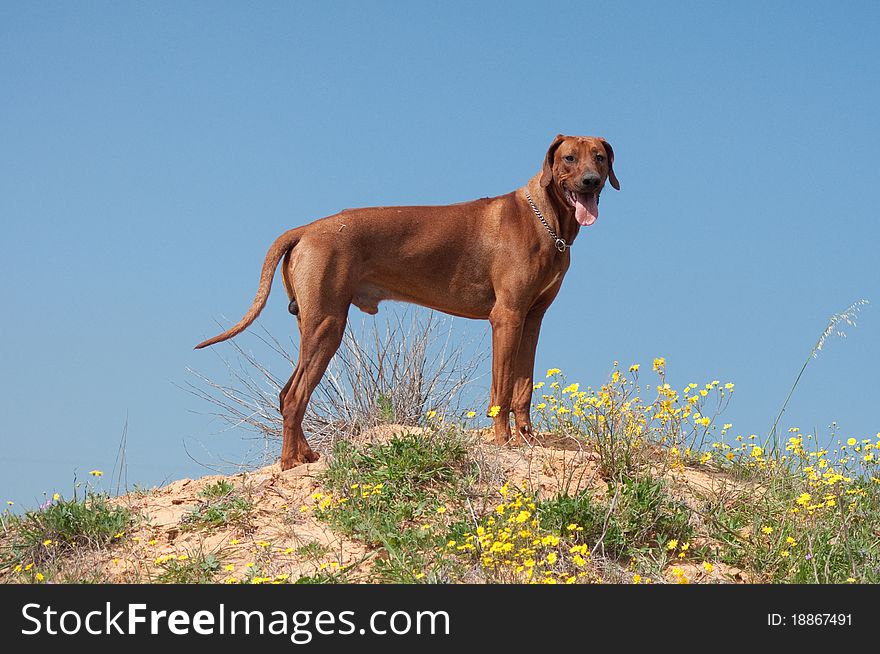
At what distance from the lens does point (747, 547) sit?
6793 mm

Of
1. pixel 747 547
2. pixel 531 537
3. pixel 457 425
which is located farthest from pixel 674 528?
pixel 457 425

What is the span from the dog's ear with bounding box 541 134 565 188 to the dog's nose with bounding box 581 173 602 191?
0.40m

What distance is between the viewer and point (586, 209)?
8.20 m

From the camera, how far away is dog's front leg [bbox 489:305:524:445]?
8.24m

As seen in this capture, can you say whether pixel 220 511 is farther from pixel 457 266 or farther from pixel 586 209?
pixel 586 209

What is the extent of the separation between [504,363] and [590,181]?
1.64 m

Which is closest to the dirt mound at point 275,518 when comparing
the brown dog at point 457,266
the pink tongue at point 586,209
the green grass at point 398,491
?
the green grass at point 398,491

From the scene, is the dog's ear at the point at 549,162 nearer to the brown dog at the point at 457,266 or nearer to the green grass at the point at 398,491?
the brown dog at the point at 457,266

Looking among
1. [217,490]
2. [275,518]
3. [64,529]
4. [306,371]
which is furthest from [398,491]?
[64,529]

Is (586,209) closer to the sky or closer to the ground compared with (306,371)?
closer to the sky

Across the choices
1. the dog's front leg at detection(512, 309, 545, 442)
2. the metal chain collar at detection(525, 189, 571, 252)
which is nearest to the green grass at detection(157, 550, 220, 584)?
the dog's front leg at detection(512, 309, 545, 442)

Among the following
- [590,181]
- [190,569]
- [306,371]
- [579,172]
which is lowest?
[190,569]

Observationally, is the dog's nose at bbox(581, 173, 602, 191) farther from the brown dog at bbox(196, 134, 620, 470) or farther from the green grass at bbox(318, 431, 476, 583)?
the green grass at bbox(318, 431, 476, 583)

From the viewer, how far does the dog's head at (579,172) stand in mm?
8147
